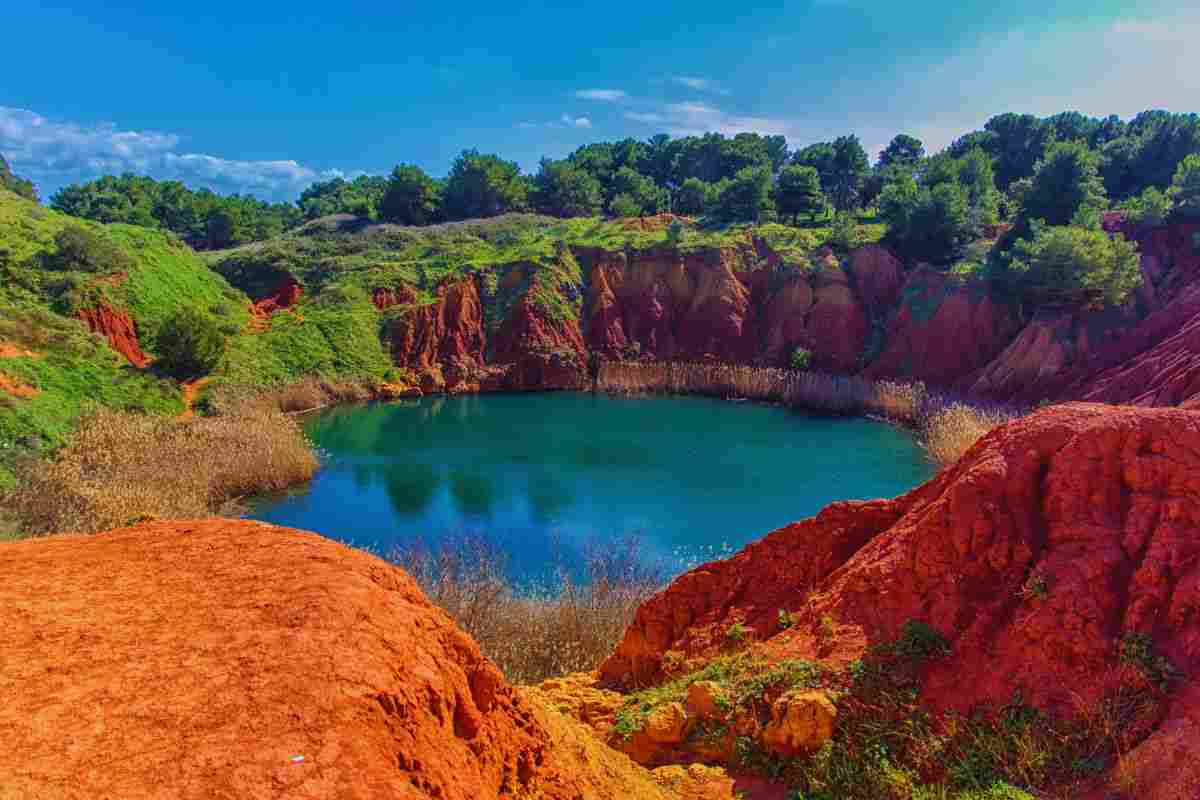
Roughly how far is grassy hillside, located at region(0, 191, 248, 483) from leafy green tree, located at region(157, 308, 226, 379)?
1.20 meters

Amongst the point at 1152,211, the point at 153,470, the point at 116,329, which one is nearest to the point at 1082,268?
the point at 1152,211

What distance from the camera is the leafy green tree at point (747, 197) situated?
50219 mm

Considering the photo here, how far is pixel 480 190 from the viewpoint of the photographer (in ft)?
195

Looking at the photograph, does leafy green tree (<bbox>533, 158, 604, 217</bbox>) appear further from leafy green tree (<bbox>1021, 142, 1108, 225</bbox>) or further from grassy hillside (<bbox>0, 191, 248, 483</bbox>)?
leafy green tree (<bbox>1021, 142, 1108, 225</bbox>)

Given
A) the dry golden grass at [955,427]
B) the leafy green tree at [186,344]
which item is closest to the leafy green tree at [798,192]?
the dry golden grass at [955,427]

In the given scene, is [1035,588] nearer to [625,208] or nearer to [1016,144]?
[625,208]

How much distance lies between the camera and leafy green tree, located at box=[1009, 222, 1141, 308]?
29469 millimetres

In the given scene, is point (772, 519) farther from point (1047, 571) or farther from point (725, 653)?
point (1047, 571)

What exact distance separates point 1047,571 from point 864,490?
1749cm

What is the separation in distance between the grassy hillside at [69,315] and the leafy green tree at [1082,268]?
118 feet

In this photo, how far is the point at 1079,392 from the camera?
93.3ft

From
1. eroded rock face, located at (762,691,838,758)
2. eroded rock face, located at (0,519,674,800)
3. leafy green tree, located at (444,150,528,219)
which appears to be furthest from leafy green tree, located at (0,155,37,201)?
eroded rock face, located at (762,691,838,758)

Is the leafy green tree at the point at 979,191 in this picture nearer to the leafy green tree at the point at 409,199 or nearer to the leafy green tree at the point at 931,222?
the leafy green tree at the point at 931,222

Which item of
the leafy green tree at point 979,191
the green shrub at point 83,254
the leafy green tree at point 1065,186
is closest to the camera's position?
the green shrub at point 83,254
